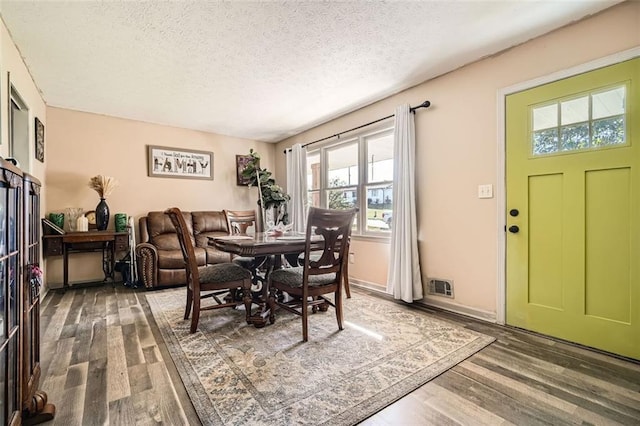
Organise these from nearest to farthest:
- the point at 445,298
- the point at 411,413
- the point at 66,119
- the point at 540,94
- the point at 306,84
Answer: the point at 411,413 → the point at 540,94 → the point at 445,298 → the point at 306,84 → the point at 66,119

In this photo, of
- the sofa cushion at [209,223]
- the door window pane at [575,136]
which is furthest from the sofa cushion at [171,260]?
the door window pane at [575,136]

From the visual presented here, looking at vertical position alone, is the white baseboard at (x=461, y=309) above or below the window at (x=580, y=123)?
below

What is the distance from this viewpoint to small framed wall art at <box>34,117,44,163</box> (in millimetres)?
3225

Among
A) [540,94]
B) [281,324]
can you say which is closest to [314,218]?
[281,324]

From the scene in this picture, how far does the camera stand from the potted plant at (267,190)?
4012mm

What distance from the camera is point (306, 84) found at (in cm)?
313

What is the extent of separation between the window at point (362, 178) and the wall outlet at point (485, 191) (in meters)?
1.01

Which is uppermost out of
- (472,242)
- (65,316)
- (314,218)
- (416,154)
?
(416,154)

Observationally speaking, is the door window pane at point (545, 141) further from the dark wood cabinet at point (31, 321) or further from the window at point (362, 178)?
the dark wood cabinet at point (31, 321)

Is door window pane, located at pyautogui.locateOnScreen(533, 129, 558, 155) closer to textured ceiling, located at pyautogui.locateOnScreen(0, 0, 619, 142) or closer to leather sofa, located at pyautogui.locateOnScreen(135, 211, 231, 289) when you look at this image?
textured ceiling, located at pyautogui.locateOnScreen(0, 0, 619, 142)

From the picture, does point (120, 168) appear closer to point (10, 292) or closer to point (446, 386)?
point (10, 292)

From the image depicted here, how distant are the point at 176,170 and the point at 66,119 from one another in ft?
4.70

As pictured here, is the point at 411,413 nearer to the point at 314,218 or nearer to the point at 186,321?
the point at 314,218

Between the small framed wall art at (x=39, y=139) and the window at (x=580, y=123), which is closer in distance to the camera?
the window at (x=580, y=123)
